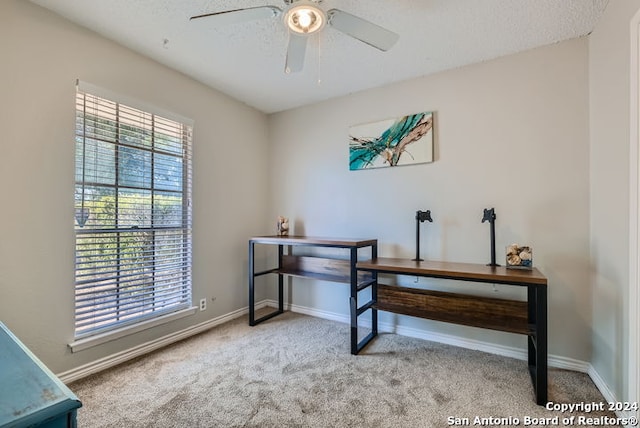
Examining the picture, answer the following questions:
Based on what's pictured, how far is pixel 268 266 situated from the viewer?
12.1ft

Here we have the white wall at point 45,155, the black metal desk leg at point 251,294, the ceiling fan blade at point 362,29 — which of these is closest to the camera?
the ceiling fan blade at point 362,29

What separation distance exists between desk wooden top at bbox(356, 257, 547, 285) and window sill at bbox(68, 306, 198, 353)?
169cm

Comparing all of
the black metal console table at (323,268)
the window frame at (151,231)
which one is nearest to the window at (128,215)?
the window frame at (151,231)

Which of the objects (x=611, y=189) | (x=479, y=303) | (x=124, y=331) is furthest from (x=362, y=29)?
(x=124, y=331)

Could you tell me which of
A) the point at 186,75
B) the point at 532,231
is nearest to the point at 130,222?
the point at 186,75

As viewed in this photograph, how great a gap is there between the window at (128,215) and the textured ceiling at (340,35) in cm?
52

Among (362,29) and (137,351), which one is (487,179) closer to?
(362,29)

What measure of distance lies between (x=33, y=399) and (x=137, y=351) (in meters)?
1.96

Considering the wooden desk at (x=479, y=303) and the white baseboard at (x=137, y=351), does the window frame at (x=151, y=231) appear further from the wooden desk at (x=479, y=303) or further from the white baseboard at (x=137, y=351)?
the wooden desk at (x=479, y=303)

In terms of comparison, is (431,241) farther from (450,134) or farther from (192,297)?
(192,297)

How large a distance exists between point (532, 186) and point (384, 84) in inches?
63.6

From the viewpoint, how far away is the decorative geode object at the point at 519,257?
81.6 inches

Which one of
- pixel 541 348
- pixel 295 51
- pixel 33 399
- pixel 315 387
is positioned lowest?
pixel 315 387

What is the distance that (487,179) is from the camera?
2.45 metres
